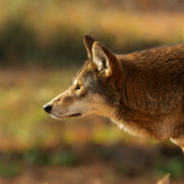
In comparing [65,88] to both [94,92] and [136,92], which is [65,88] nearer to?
[94,92]

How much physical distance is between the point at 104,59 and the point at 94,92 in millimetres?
351

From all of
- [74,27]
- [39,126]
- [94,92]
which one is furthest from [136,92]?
[74,27]

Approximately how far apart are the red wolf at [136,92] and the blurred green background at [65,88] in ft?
12.7

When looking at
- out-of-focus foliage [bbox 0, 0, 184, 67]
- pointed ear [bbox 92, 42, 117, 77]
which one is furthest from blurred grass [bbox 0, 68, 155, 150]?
pointed ear [bbox 92, 42, 117, 77]

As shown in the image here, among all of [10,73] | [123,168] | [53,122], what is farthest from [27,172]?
[10,73]

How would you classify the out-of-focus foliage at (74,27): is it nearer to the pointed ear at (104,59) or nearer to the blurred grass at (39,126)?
the blurred grass at (39,126)

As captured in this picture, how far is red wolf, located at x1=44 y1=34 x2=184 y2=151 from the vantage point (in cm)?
302

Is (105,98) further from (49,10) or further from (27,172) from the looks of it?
(49,10)

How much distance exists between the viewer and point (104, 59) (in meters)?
3.04

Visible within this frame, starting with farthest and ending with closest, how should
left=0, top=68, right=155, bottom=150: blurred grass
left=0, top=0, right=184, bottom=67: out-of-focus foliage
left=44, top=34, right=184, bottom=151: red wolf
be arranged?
left=0, top=0, right=184, bottom=67: out-of-focus foliage, left=0, top=68, right=155, bottom=150: blurred grass, left=44, top=34, right=184, bottom=151: red wolf

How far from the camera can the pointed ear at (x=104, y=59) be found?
291 centimetres

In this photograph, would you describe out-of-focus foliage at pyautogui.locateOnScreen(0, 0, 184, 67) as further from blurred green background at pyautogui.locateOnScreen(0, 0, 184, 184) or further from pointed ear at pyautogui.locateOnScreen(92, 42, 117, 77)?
pointed ear at pyautogui.locateOnScreen(92, 42, 117, 77)

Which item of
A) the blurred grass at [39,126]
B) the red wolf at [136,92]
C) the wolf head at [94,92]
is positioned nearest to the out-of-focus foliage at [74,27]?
the blurred grass at [39,126]

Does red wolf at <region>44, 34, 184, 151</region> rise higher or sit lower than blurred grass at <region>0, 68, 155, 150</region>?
higher
